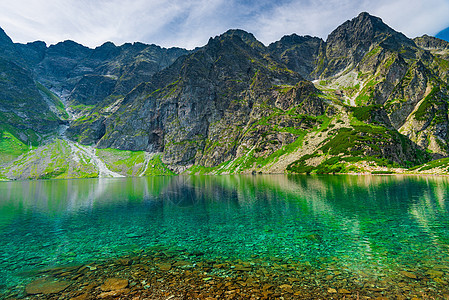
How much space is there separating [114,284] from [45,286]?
5.01 meters

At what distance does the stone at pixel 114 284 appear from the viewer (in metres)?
14.3

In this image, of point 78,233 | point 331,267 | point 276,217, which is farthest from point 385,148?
point 78,233

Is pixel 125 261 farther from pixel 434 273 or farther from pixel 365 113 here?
pixel 365 113

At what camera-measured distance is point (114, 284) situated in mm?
14922

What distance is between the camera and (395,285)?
13.2 meters

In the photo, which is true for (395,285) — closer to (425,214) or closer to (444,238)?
(444,238)

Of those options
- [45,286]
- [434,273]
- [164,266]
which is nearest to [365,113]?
[434,273]

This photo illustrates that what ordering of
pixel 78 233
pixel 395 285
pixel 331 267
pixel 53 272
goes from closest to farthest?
pixel 395 285, pixel 331 267, pixel 53 272, pixel 78 233

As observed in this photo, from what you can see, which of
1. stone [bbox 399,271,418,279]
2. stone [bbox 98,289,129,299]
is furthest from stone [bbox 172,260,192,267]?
stone [bbox 399,271,418,279]

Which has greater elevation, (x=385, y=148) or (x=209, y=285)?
(x=385, y=148)

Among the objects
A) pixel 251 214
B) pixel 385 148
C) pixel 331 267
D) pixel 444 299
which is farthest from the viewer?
pixel 385 148

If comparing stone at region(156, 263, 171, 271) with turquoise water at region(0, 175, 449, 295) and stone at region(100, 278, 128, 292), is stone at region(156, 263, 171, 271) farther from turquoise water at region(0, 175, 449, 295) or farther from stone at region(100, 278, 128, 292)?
turquoise water at region(0, 175, 449, 295)

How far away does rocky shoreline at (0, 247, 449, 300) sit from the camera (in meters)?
12.7

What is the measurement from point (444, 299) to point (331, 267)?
19.7 ft
